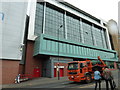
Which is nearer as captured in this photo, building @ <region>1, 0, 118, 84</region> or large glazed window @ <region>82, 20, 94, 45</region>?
building @ <region>1, 0, 118, 84</region>

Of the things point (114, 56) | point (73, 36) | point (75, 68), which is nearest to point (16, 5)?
point (75, 68)

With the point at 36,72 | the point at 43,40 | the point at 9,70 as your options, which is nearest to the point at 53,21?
the point at 43,40

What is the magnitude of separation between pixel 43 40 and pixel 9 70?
11.3m

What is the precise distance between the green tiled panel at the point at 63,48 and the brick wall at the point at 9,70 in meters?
6.79

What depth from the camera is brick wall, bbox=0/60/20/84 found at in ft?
58.4

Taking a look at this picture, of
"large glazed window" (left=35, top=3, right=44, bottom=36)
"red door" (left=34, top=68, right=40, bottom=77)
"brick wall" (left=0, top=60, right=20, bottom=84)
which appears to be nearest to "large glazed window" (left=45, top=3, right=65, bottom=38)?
"large glazed window" (left=35, top=3, right=44, bottom=36)

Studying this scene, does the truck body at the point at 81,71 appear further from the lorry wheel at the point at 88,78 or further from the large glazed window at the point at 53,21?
the large glazed window at the point at 53,21

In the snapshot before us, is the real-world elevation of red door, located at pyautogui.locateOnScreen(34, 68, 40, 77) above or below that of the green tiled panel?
below

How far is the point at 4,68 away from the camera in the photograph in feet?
59.0

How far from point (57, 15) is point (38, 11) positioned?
909 centimetres

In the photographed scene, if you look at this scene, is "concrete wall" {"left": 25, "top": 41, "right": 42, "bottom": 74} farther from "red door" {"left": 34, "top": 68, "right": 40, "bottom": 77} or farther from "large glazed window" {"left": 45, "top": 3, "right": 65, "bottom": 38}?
"large glazed window" {"left": 45, "top": 3, "right": 65, "bottom": 38}

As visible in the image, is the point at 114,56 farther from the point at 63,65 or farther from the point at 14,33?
the point at 14,33

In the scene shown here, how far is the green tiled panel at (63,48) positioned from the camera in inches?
1003

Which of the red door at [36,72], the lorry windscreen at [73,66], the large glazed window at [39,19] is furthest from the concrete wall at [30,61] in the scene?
the lorry windscreen at [73,66]
